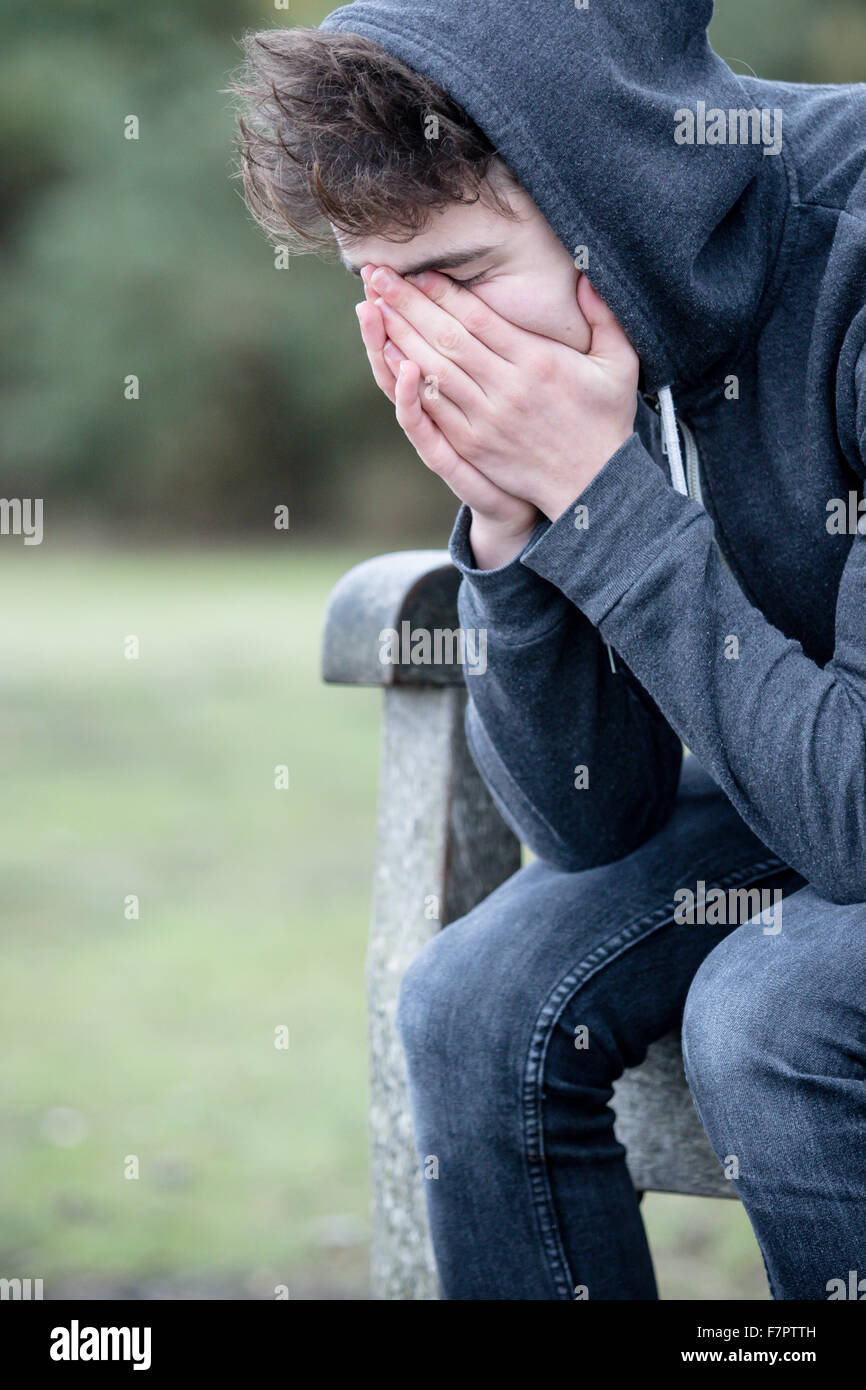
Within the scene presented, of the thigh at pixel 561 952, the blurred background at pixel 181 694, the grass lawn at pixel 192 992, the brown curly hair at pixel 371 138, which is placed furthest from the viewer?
the blurred background at pixel 181 694

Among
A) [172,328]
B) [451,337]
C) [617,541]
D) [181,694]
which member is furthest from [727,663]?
[172,328]

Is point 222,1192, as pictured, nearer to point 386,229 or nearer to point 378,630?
point 378,630

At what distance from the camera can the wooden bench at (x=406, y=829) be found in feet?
5.08

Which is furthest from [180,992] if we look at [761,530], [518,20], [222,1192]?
[518,20]

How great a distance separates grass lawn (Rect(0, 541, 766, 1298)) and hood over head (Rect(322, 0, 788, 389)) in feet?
4.32

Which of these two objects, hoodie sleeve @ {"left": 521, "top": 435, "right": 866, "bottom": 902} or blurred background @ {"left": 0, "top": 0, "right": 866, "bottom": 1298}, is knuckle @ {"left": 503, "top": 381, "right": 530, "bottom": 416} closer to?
hoodie sleeve @ {"left": 521, "top": 435, "right": 866, "bottom": 902}

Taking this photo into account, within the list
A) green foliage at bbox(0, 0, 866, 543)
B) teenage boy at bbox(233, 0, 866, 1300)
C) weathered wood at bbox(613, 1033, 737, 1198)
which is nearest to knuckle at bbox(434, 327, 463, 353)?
teenage boy at bbox(233, 0, 866, 1300)

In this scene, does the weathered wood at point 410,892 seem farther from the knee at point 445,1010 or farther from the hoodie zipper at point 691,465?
the hoodie zipper at point 691,465

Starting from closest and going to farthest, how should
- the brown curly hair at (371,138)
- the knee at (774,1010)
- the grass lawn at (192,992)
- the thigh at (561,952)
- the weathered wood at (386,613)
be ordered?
the knee at (774,1010), the brown curly hair at (371,138), the thigh at (561,952), the weathered wood at (386,613), the grass lawn at (192,992)

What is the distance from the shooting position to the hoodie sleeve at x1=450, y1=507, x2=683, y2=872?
1.32m

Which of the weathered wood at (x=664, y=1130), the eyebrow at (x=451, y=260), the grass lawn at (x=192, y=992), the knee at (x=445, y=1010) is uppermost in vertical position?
the eyebrow at (x=451, y=260)

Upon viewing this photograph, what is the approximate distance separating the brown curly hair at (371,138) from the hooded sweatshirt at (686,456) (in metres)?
0.02

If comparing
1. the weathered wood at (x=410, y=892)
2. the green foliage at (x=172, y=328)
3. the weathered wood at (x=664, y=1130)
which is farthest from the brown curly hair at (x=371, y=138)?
the green foliage at (x=172, y=328)

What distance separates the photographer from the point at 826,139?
1358mm
